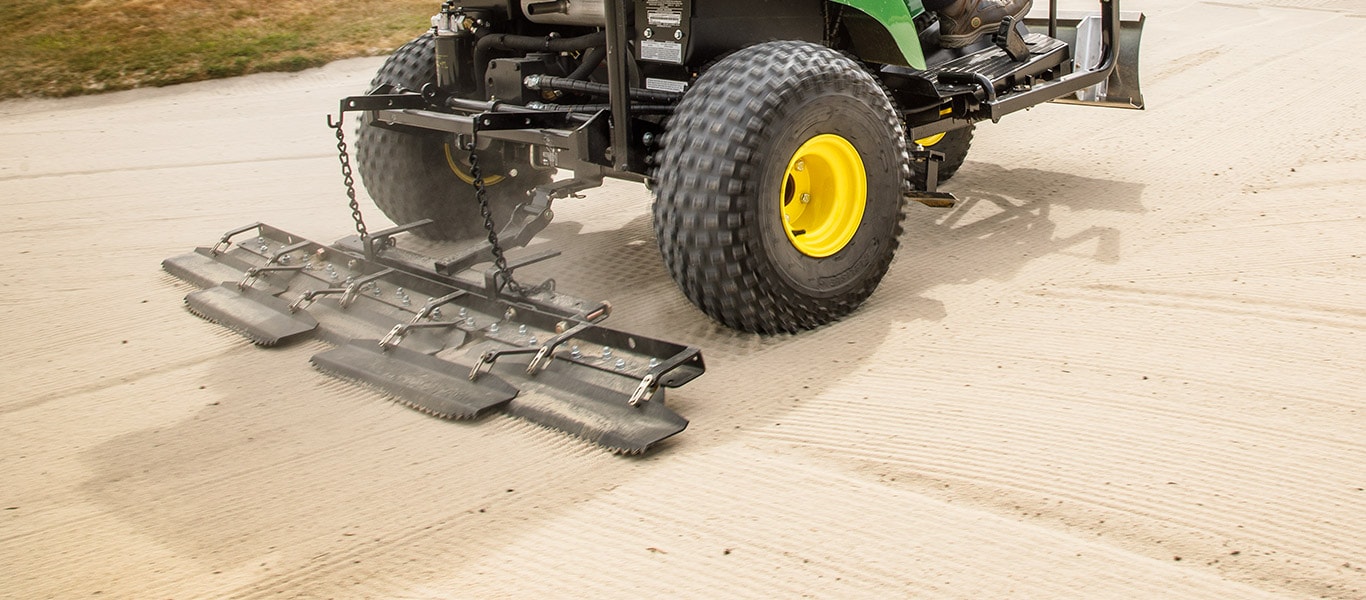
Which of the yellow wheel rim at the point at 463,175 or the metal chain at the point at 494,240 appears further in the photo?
the yellow wheel rim at the point at 463,175

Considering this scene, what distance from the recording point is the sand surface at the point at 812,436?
2.79m

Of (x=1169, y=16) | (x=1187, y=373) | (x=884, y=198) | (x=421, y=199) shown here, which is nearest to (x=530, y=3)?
(x=421, y=199)

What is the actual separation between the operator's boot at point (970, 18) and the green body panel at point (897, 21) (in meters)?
0.79

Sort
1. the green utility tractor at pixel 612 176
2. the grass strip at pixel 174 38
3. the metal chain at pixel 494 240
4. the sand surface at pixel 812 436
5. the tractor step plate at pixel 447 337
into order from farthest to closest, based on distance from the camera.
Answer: the grass strip at pixel 174 38 → the metal chain at pixel 494 240 → the green utility tractor at pixel 612 176 → the tractor step plate at pixel 447 337 → the sand surface at pixel 812 436

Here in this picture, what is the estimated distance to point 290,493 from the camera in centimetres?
319

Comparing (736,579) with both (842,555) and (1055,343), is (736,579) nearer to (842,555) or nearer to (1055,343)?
(842,555)

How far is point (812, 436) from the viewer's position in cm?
347

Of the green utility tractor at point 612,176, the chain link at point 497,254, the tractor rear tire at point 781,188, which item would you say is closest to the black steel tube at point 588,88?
the green utility tractor at point 612,176

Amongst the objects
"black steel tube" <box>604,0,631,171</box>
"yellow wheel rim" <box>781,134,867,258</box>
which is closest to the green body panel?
"yellow wheel rim" <box>781,134,867,258</box>

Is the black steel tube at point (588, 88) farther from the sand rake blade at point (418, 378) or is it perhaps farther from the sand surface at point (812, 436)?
the sand rake blade at point (418, 378)

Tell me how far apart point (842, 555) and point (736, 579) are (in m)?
0.27

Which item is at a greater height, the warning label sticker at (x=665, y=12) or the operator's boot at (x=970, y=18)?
the warning label sticker at (x=665, y=12)

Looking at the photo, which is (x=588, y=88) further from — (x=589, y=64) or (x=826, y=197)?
(x=826, y=197)

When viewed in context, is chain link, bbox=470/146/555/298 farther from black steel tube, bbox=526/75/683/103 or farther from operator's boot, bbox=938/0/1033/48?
operator's boot, bbox=938/0/1033/48
